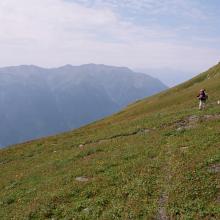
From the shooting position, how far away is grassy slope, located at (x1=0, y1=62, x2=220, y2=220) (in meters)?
22.9

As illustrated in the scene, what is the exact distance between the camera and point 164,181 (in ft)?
85.6

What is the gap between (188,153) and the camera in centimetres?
3072

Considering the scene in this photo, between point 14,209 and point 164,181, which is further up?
point 164,181

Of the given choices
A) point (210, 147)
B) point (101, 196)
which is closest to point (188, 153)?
point (210, 147)

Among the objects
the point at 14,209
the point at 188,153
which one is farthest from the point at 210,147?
the point at 14,209

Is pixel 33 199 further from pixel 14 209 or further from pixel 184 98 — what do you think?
pixel 184 98

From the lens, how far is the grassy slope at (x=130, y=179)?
22.9 metres

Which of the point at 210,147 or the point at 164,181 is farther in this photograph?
the point at 210,147

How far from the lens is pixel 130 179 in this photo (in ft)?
91.8

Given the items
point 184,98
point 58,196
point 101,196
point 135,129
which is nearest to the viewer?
point 101,196

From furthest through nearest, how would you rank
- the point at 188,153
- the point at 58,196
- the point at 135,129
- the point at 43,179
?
the point at 135,129 < the point at 43,179 < the point at 188,153 < the point at 58,196

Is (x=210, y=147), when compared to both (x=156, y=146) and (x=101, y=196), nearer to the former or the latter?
(x=156, y=146)

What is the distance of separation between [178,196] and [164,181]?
9.92 feet

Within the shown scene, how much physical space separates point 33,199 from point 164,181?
9210 mm
